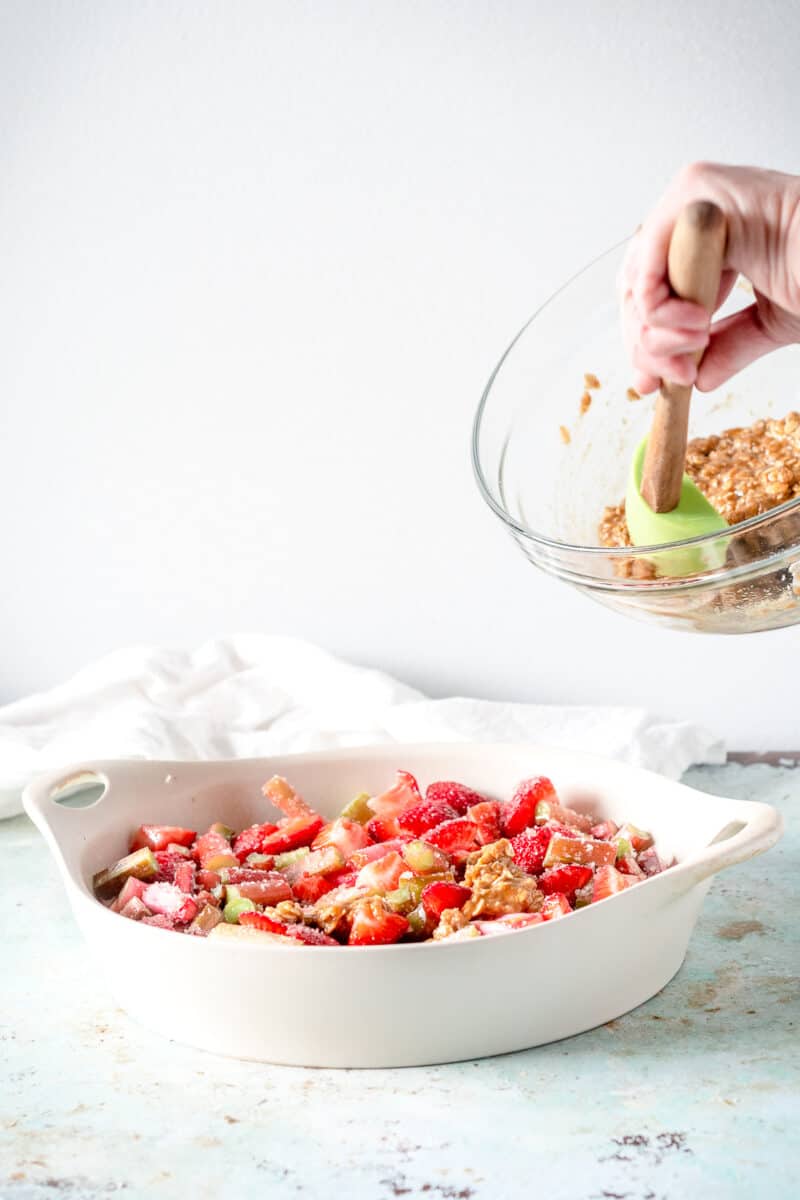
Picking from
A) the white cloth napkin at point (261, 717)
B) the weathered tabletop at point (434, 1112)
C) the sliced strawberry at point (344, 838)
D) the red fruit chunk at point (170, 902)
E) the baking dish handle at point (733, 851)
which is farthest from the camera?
the white cloth napkin at point (261, 717)

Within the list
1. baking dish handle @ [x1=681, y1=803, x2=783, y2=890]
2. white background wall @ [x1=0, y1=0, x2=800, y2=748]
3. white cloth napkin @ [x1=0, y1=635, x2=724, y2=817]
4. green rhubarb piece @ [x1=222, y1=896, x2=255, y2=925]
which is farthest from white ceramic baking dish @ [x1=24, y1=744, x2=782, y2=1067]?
white background wall @ [x1=0, y1=0, x2=800, y2=748]

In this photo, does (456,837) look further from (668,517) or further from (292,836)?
(668,517)

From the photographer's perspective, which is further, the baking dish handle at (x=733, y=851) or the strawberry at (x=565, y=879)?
the strawberry at (x=565, y=879)

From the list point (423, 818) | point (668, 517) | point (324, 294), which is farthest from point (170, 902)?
point (324, 294)

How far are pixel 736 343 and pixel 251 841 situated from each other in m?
0.62

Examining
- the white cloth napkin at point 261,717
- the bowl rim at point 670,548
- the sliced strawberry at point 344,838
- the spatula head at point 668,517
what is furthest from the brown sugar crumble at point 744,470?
the white cloth napkin at point 261,717

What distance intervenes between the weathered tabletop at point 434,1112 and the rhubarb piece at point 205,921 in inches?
3.4

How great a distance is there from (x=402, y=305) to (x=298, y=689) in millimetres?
535

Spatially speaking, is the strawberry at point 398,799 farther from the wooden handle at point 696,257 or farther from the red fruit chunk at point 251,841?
the wooden handle at point 696,257

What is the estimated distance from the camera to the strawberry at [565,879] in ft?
3.42

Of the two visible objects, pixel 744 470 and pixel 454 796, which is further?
pixel 454 796

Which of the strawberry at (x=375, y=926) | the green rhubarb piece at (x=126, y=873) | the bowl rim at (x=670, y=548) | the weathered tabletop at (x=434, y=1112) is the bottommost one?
the weathered tabletop at (x=434, y=1112)

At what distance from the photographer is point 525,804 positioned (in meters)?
1.18

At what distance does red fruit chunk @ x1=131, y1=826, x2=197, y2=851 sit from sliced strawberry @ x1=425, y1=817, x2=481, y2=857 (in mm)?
237
